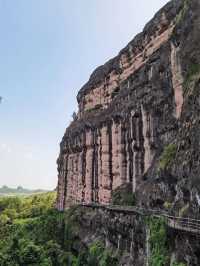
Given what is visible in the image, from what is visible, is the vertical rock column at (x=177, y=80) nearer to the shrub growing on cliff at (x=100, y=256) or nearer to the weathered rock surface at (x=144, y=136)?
the weathered rock surface at (x=144, y=136)

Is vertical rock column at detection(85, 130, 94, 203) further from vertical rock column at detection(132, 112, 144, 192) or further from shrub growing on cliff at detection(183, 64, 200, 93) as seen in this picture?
shrub growing on cliff at detection(183, 64, 200, 93)

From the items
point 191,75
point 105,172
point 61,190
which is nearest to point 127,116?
point 105,172

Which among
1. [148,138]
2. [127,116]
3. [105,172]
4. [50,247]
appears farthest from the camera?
[105,172]

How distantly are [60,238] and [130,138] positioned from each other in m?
15.5

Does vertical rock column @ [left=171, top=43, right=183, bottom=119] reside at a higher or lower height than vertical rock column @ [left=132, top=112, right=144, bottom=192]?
higher

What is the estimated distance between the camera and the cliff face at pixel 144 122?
19.5 m

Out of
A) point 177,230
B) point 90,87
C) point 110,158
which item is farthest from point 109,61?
point 177,230

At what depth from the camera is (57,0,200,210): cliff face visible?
19.5 m

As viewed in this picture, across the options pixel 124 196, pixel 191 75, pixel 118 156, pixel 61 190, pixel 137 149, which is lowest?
pixel 124 196

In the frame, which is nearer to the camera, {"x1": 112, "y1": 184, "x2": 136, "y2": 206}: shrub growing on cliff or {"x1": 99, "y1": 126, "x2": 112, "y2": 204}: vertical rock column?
{"x1": 112, "y1": 184, "x2": 136, "y2": 206}: shrub growing on cliff

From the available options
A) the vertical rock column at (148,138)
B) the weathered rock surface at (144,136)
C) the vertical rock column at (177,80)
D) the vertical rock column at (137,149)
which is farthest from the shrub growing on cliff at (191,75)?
the vertical rock column at (137,149)

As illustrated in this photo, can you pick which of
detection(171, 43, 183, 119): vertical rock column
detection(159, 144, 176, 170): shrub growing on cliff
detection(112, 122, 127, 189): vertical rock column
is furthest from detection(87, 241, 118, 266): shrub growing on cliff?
detection(171, 43, 183, 119): vertical rock column

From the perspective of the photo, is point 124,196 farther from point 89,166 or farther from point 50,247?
point 89,166

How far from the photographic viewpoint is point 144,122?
31.3 meters
